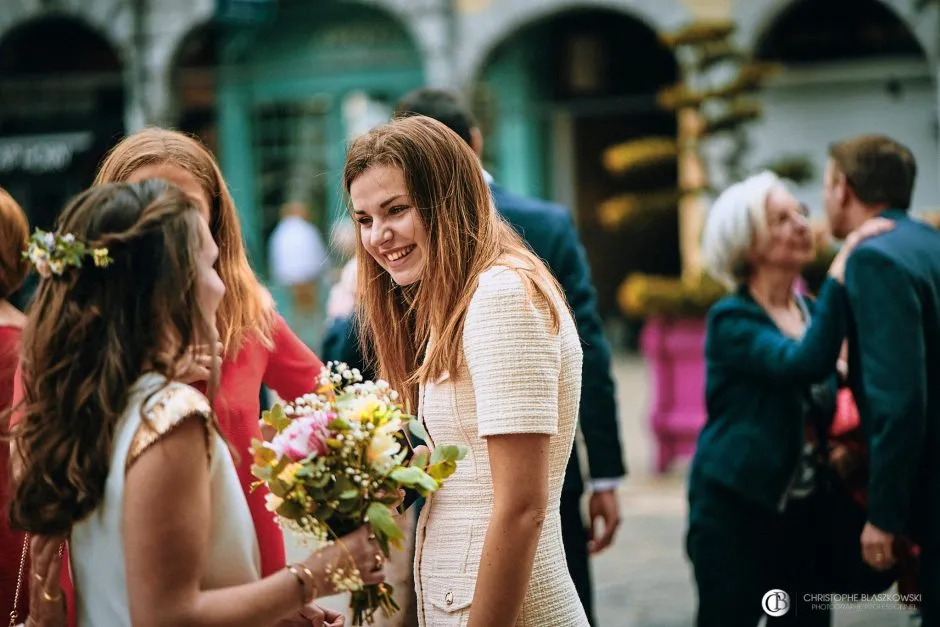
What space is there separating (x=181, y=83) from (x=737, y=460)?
15.1 m

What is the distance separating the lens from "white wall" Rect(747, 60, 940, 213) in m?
13.1

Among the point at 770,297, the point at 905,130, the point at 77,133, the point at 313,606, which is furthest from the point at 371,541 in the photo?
the point at 77,133

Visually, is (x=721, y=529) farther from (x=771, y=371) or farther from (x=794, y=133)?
(x=794, y=133)

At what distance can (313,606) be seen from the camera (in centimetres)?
256

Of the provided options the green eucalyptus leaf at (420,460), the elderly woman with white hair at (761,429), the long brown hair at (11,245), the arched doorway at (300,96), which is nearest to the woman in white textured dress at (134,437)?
the green eucalyptus leaf at (420,460)

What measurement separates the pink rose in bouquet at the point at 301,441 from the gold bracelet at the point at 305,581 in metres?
0.20

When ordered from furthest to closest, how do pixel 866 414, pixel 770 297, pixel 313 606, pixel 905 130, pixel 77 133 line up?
1. pixel 77 133
2. pixel 905 130
3. pixel 770 297
4. pixel 866 414
5. pixel 313 606

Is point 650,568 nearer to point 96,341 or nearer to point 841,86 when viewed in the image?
point 96,341

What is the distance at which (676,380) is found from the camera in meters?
8.63

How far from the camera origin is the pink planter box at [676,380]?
858 centimetres

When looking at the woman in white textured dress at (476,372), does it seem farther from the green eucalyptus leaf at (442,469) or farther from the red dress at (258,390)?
the red dress at (258,390)

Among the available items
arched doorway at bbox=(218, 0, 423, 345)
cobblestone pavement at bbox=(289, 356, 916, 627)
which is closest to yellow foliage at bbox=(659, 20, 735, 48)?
cobblestone pavement at bbox=(289, 356, 916, 627)

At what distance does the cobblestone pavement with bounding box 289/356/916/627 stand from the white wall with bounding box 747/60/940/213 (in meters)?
5.43

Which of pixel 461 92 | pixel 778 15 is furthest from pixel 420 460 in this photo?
pixel 461 92
